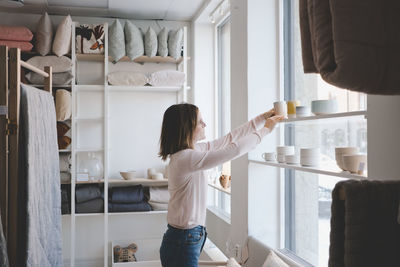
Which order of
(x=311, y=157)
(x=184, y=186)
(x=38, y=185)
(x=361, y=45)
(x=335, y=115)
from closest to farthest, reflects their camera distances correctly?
(x=361, y=45), (x=335, y=115), (x=311, y=157), (x=184, y=186), (x=38, y=185)

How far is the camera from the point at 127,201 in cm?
392

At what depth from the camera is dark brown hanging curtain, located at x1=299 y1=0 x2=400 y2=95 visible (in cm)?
50

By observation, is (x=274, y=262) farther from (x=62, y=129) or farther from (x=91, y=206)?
(x=62, y=129)

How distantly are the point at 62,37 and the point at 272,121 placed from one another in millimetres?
2529

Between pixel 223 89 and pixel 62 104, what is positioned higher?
pixel 223 89

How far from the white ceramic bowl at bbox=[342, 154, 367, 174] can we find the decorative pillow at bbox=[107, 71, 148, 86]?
274 centimetres

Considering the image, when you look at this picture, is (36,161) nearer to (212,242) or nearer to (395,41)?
(212,242)

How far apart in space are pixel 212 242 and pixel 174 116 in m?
1.94

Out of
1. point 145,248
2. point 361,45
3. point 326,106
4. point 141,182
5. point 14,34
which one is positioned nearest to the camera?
point 361,45

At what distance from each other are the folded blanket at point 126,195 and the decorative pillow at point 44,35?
1.53 meters

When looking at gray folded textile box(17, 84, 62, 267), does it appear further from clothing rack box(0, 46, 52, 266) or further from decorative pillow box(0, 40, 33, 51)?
decorative pillow box(0, 40, 33, 51)

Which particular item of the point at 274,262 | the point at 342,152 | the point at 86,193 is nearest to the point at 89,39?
the point at 86,193

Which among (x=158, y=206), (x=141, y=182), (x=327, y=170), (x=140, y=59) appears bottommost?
(x=158, y=206)

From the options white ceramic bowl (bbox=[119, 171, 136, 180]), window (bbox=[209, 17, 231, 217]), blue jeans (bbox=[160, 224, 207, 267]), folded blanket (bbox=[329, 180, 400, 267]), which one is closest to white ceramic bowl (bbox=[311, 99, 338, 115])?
blue jeans (bbox=[160, 224, 207, 267])
